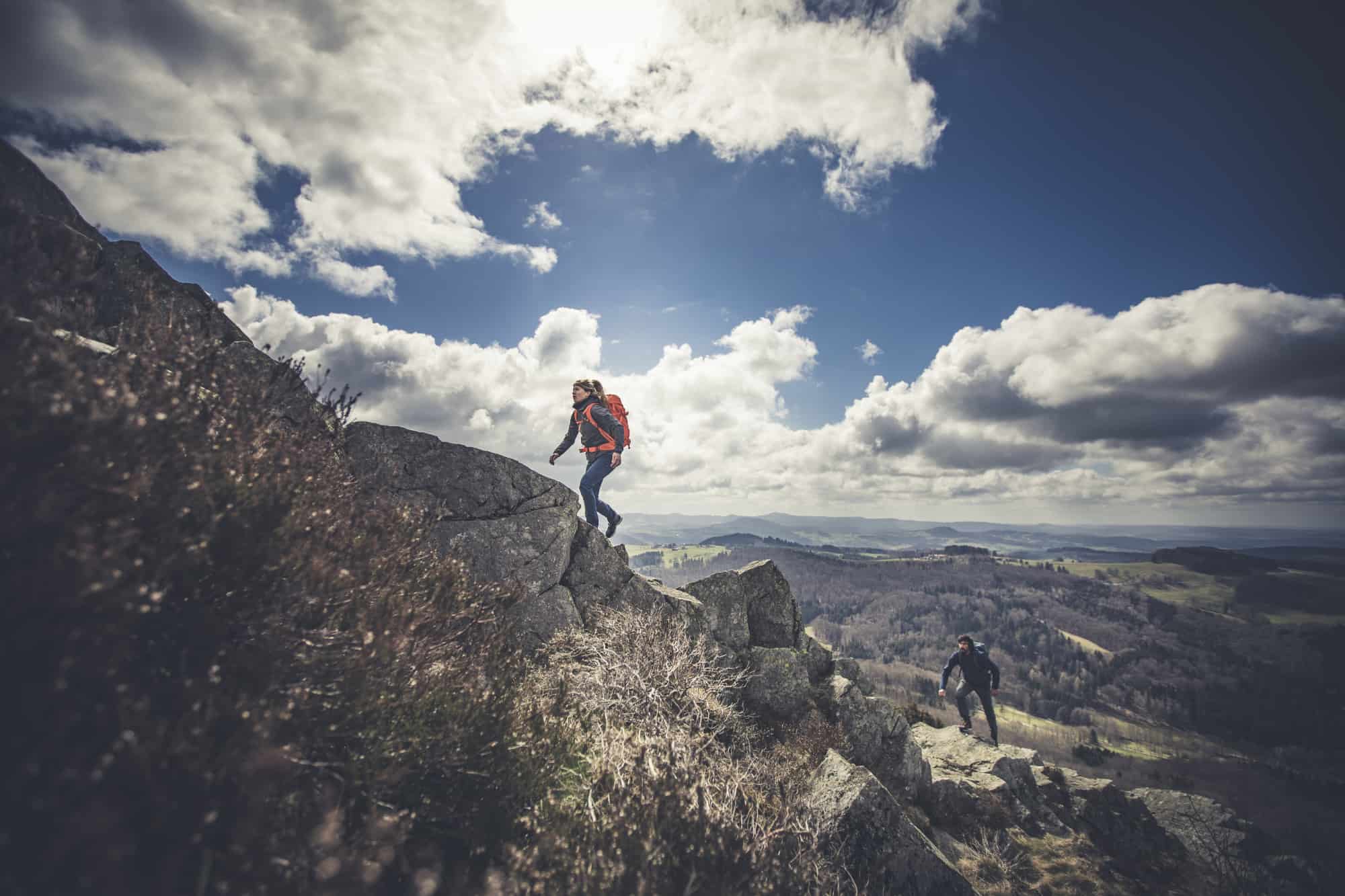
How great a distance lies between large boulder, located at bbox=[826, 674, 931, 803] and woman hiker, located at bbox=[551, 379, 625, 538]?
25.5ft

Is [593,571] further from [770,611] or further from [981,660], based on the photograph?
[981,660]

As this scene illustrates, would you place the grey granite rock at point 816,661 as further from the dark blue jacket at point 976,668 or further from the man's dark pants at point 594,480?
the man's dark pants at point 594,480

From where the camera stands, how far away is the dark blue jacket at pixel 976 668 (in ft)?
55.2

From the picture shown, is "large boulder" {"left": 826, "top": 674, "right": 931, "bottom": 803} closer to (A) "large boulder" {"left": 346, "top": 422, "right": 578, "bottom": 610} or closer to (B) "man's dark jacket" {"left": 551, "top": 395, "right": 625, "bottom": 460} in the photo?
(A) "large boulder" {"left": 346, "top": 422, "right": 578, "bottom": 610}

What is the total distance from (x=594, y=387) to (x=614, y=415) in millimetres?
838

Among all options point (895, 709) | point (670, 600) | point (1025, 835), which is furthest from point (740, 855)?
point (1025, 835)

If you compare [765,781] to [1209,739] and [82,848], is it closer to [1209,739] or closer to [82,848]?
[82,848]

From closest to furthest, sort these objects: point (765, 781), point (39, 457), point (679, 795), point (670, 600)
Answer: point (39, 457), point (679, 795), point (765, 781), point (670, 600)

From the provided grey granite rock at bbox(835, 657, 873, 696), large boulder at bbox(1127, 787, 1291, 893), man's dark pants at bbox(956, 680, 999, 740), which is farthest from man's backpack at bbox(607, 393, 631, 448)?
large boulder at bbox(1127, 787, 1291, 893)

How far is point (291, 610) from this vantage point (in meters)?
3.72

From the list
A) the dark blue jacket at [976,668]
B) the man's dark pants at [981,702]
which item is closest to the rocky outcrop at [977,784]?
the man's dark pants at [981,702]

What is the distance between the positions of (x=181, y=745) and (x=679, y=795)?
3.29 m

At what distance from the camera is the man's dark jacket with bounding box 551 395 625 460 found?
11.6 m

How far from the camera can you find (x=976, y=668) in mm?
17078
